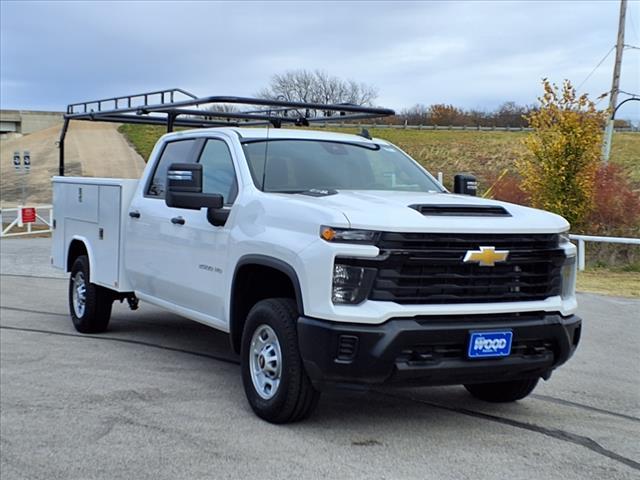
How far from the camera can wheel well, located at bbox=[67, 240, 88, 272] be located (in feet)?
29.5

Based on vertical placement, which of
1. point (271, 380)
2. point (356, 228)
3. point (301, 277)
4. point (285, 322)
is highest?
point (356, 228)

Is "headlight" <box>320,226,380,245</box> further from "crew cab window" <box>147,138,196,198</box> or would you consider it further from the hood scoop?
"crew cab window" <box>147,138,196,198</box>

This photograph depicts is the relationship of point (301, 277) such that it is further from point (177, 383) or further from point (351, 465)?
point (177, 383)

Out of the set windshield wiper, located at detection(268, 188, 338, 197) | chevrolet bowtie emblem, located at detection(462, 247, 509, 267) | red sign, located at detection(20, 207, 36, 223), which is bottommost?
red sign, located at detection(20, 207, 36, 223)

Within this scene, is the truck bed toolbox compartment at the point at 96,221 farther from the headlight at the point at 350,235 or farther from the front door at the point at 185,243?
the headlight at the point at 350,235

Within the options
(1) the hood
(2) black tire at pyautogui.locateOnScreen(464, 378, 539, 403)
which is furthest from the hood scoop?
(2) black tire at pyautogui.locateOnScreen(464, 378, 539, 403)

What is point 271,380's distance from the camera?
5.31 meters

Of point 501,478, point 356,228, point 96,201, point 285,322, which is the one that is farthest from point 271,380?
point 96,201

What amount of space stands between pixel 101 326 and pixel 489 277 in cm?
514

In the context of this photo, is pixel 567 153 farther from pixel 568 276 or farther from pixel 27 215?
pixel 27 215

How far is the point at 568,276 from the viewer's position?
5418 mm

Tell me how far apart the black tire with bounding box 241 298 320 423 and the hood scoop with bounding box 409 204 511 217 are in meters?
1.07

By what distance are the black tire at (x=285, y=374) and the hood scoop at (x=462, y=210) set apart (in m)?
1.07

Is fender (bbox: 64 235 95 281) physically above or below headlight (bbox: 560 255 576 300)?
below
